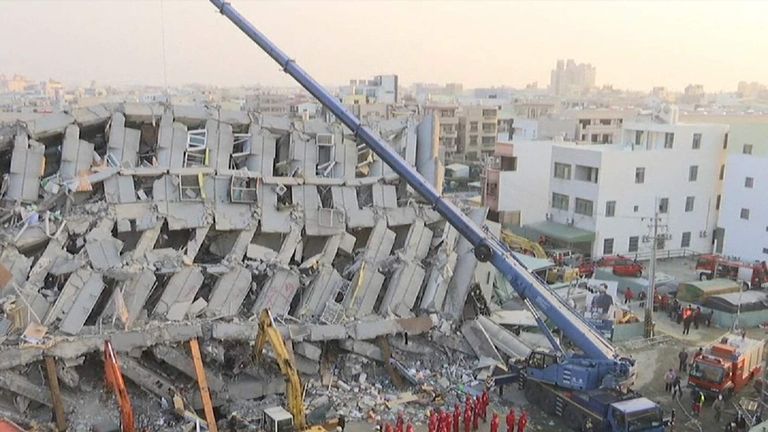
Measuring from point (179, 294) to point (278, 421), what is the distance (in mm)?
5081

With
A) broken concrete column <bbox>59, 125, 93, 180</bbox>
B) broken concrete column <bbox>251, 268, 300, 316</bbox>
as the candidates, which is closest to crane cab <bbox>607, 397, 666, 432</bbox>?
broken concrete column <bbox>251, 268, 300, 316</bbox>

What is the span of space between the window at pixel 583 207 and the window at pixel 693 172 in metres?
5.29

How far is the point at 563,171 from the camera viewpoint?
107 ft

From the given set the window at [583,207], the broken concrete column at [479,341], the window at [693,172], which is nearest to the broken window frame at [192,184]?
the broken concrete column at [479,341]

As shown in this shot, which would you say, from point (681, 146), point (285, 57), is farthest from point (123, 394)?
point (681, 146)

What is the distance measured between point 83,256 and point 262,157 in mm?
5535

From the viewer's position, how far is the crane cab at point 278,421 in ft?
39.9

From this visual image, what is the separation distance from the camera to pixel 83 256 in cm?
1548

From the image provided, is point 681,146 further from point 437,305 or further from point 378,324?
point 378,324

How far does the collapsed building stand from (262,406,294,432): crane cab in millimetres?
3349

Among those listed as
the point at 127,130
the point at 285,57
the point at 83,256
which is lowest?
the point at 83,256

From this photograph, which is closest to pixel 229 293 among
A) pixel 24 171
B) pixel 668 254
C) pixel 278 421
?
pixel 278 421

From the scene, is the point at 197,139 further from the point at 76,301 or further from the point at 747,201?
the point at 747,201

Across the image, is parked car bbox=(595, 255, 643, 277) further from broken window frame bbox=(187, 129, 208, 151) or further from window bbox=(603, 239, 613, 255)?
broken window frame bbox=(187, 129, 208, 151)
